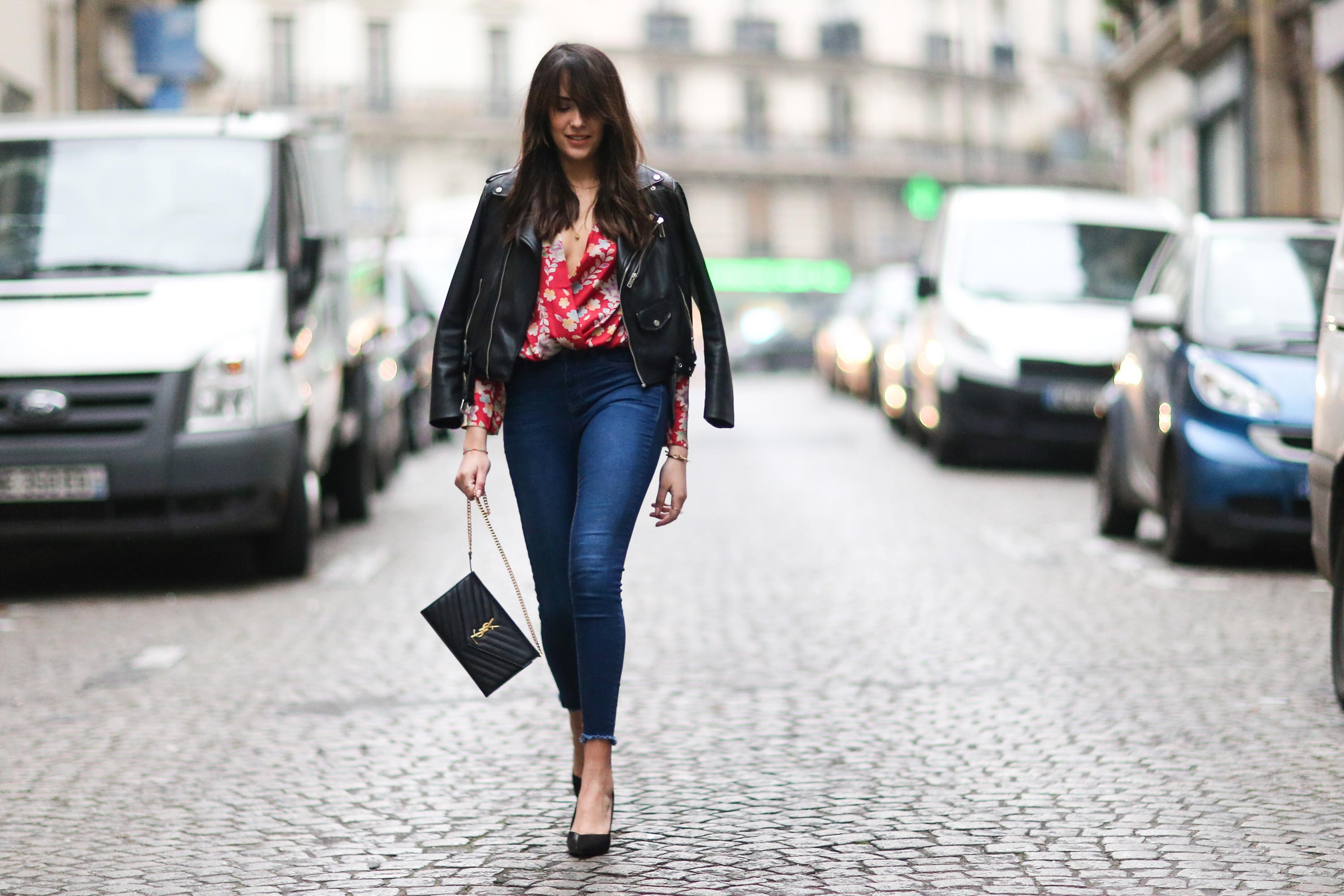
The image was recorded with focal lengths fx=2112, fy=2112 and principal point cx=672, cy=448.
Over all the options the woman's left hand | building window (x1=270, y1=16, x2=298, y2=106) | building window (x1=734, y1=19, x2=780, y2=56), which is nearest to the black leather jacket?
the woman's left hand

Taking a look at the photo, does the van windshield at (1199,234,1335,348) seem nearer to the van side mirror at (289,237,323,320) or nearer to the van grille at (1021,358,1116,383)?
the van side mirror at (289,237,323,320)

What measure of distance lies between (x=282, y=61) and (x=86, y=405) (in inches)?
2031

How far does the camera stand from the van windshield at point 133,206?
9.69 meters

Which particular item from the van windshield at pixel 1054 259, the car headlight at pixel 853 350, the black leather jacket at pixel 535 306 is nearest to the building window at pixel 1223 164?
the car headlight at pixel 853 350

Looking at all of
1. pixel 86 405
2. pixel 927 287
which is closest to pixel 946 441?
pixel 927 287

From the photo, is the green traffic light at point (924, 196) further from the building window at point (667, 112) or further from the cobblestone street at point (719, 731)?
the building window at point (667, 112)

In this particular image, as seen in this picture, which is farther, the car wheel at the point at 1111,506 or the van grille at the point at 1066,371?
the van grille at the point at 1066,371

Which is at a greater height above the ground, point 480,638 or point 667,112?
point 667,112

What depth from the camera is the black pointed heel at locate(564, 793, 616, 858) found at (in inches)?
178

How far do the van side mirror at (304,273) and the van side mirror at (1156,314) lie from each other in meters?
3.93

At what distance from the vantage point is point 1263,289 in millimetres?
10305

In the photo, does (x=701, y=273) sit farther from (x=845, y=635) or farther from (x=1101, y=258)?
(x=1101, y=258)

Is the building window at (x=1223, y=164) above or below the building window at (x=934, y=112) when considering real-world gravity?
below

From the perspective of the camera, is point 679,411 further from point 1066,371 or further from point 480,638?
point 1066,371
